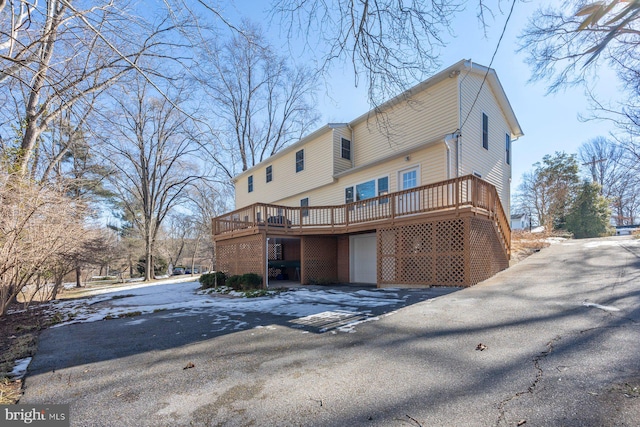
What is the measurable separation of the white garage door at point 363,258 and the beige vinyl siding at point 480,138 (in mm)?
4553

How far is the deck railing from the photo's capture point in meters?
8.51

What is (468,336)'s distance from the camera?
4.12m

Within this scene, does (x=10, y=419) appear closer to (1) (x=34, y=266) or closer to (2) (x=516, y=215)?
(1) (x=34, y=266)

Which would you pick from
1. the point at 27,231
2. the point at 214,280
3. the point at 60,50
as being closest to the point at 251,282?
the point at 214,280

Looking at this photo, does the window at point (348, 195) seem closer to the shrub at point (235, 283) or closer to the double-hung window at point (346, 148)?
the double-hung window at point (346, 148)

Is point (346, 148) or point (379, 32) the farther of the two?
point (346, 148)

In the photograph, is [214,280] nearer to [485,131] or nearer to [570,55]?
[485,131]

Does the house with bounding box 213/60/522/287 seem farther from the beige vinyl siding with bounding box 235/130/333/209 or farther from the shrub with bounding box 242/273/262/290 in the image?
the shrub with bounding box 242/273/262/290

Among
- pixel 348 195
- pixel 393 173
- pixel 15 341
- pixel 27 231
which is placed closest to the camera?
pixel 15 341

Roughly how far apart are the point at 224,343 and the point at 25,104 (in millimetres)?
9507

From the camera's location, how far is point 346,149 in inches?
558

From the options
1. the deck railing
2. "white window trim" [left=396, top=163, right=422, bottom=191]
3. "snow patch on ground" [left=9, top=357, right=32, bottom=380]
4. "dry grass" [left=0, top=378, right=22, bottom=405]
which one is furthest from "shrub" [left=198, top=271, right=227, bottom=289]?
"dry grass" [left=0, top=378, right=22, bottom=405]

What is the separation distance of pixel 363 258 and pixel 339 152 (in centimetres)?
499

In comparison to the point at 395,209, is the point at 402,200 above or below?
above
